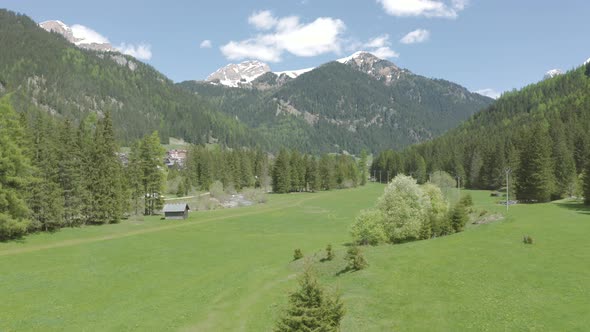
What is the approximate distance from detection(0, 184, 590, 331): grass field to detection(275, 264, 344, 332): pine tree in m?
8.93

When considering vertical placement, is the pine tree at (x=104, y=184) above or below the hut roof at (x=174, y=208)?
above

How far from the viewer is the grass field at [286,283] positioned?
25688mm

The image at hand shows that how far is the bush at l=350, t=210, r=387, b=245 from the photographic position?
5231cm

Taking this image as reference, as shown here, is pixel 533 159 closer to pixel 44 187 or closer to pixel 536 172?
pixel 536 172

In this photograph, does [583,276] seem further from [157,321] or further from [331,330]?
[157,321]

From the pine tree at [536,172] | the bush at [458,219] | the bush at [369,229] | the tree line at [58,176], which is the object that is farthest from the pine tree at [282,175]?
the bush at [458,219]

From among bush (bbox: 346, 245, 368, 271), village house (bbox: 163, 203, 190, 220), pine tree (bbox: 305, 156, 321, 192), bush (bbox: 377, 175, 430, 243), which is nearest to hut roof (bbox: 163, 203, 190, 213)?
village house (bbox: 163, 203, 190, 220)

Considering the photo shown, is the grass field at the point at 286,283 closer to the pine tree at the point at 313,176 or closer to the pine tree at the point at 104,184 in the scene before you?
the pine tree at the point at 104,184

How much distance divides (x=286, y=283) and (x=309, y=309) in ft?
69.8

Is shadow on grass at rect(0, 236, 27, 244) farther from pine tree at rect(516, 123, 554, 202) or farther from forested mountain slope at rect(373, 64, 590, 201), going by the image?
pine tree at rect(516, 123, 554, 202)

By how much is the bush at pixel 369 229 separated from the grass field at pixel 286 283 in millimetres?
7478

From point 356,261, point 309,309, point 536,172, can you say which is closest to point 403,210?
point 356,261

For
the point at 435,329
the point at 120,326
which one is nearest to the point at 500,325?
the point at 435,329

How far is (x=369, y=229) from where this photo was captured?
52.8 metres
